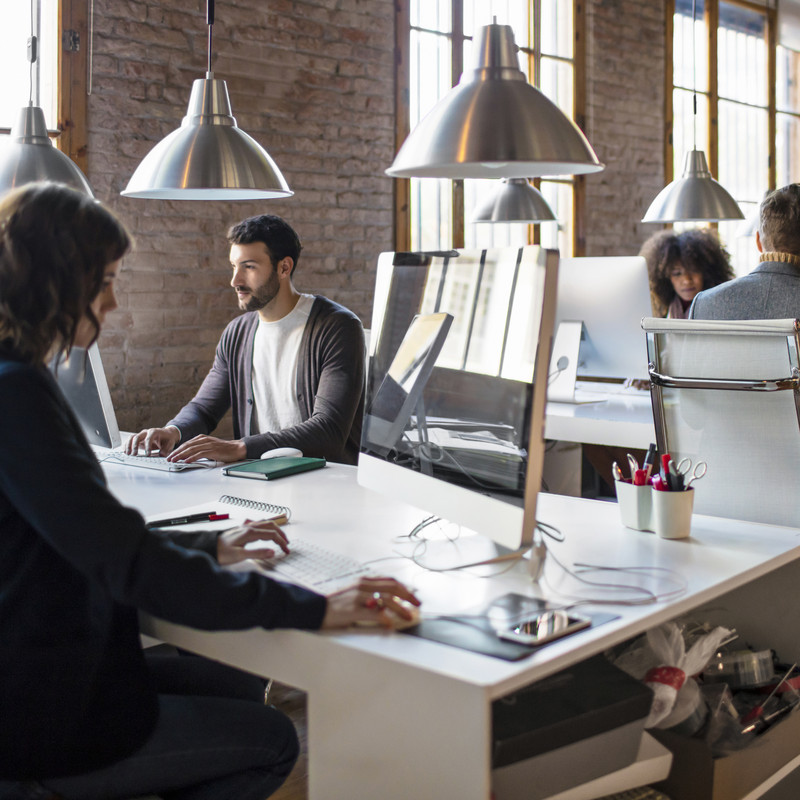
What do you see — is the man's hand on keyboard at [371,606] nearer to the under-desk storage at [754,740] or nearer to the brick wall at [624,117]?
the under-desk storage at [754,740]

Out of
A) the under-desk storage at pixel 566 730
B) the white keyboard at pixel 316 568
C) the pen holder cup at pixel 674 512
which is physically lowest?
the under-desk storage at pixel 566 730

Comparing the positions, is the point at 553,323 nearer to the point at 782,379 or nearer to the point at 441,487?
the point at 441,487

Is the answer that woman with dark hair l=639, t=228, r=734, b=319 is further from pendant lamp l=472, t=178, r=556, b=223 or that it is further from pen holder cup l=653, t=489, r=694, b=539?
pen holder cup l=653, t=489, r=694, b=539

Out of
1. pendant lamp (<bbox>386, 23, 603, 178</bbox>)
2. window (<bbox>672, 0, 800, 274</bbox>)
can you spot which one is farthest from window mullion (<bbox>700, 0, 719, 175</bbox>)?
pendant lamp (<bbox>386, 23, 603, 178</bbox>)

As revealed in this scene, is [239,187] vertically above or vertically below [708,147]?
below

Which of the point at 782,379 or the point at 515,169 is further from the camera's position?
the point at 515,169

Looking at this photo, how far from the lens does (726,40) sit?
725 cm

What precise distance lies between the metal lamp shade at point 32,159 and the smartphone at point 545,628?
1724 mm

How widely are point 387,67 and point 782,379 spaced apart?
3558 millimetres

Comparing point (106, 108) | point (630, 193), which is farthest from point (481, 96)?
point (630, 193)

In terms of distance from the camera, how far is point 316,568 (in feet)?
4.81

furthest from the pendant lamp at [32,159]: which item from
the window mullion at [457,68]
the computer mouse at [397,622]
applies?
the window mullion at [457,68]

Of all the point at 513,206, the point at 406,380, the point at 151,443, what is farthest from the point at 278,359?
the point at 513,206

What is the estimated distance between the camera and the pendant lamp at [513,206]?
4.27 meters
